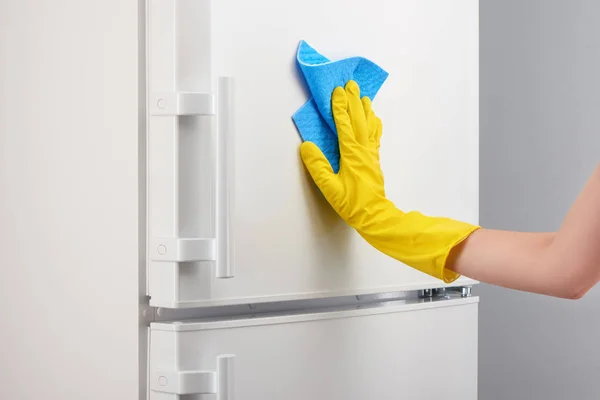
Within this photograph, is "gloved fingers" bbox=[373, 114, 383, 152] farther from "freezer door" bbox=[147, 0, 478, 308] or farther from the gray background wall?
the gray background wall

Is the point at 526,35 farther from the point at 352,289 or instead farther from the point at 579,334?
the point at 352,289

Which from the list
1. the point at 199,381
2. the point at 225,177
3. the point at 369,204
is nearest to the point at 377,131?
the point at 369,204

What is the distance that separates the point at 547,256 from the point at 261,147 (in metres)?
0.38

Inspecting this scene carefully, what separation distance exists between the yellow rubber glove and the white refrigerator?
0.05 meters

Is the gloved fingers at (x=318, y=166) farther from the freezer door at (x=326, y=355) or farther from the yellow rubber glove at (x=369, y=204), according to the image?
the freezer door at (x=326, y=355)

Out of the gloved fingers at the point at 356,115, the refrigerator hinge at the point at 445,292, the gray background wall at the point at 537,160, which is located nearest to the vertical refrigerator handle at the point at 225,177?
the gloved fingers at the point at 356,115

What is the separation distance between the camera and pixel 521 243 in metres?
1.01

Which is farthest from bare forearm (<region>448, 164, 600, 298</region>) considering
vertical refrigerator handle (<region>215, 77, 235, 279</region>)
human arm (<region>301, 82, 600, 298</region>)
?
vertical refrigerator handle (<region>215, 77, 235, 279</region>)

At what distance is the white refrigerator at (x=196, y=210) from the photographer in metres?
0.97

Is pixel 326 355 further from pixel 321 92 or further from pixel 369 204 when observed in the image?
pixel 321 92

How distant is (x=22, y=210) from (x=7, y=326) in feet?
0.56

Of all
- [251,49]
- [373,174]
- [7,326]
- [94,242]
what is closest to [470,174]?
[373,174]

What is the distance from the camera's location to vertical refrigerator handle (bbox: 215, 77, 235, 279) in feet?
3.13

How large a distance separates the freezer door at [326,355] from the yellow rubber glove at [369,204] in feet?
0.46
